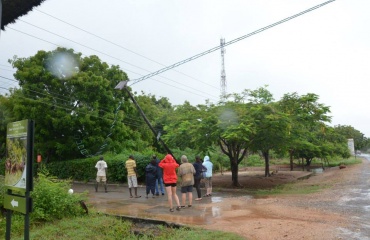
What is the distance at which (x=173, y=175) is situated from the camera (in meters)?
10.7

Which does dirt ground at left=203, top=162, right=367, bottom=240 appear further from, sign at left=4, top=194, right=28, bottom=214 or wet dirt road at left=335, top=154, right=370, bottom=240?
sign at left=4, top=194, right=28, bottom=214

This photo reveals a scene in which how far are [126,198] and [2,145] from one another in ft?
70.1

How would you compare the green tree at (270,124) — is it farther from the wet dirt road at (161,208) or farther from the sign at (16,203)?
the sign at (16,203)

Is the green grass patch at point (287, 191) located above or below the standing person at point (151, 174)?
below

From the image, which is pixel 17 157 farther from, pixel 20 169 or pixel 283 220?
pixel 283 220

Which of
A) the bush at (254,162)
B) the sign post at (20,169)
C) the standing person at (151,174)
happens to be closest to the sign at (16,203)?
the sign post at (20,169)

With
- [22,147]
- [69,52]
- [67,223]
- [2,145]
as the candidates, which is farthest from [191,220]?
[2,145]

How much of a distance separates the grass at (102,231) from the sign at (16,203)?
1.29 metres

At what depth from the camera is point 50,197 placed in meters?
9.20

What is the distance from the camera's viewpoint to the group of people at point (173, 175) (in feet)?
35.1

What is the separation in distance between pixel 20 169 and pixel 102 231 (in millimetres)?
2855

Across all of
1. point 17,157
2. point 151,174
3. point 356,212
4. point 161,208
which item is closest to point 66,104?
point 151,174

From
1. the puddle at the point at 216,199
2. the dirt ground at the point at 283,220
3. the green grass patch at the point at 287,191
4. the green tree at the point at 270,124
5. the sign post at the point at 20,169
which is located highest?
the green tree at the point at 270,124

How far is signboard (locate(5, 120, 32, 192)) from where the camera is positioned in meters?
6.31
